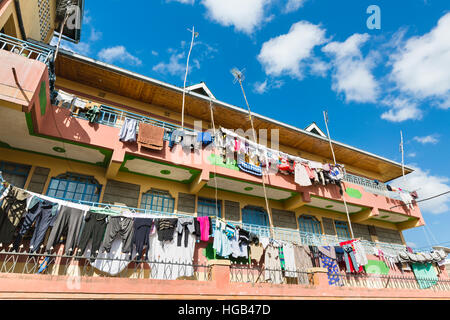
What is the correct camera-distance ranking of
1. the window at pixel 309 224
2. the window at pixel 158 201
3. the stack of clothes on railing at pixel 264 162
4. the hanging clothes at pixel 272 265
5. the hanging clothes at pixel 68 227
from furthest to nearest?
1. the window at pixel 309 224
2. the stack of clothes on railing at pixel 264 162
3. the window at pixel 158 201
4. the hanging clothes at pixel 272 265
5. the hanging clothes at pixel 68 227

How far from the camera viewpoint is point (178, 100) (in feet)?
44.4

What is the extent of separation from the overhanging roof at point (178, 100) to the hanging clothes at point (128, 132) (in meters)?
3.18

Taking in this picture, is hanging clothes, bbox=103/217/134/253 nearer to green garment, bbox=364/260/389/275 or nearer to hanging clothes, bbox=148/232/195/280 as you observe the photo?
hanging clothes, bbox=148/232/195/280

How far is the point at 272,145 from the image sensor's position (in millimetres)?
16375

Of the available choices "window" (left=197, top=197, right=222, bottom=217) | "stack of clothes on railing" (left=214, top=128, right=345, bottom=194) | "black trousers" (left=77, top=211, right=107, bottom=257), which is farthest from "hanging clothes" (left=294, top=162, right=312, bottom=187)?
"black trousers" (left=77, top=211, right=107, bottom=257)

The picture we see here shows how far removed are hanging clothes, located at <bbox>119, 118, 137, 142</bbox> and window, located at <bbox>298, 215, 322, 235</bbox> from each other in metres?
10.5

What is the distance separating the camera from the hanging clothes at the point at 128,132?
9672 millimetres

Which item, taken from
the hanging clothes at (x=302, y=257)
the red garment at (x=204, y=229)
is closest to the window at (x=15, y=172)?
the red garment at (x=204, y=229)

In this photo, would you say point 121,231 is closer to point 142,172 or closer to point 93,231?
point 93,231

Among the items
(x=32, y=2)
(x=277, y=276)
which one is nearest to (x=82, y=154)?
(x=32, y=2)

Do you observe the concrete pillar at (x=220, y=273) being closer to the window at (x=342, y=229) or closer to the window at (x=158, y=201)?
the window at (x=158, y=201)
